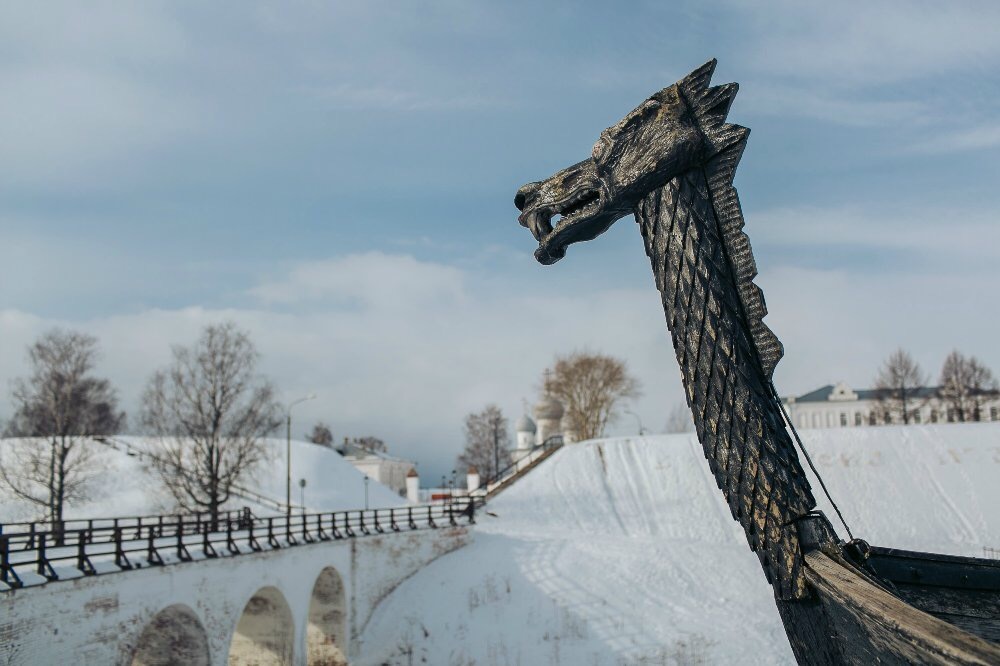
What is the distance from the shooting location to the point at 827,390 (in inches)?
3278

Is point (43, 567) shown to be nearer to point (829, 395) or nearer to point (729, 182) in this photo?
point (729, 182)

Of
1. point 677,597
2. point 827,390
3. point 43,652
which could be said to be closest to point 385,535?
point 677,597

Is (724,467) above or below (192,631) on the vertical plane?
above

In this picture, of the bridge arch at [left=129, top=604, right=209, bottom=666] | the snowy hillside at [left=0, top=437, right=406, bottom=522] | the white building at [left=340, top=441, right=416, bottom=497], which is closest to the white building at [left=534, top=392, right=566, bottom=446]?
the white building at [left=340, top=441, right=416, bottom=497]

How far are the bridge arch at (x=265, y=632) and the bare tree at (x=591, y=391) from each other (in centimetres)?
3745

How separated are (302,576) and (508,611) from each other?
589 cm

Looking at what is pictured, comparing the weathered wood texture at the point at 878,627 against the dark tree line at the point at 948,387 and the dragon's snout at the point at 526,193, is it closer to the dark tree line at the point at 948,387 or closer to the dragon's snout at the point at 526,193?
the dragon's snout at the point at 526,193

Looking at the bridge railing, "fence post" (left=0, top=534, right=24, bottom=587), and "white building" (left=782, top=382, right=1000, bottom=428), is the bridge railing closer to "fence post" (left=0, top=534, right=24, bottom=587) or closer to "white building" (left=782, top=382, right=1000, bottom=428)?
"fence post" (left=0, top=534, right=24, bottom=587)

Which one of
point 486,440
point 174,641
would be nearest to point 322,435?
point 486,440

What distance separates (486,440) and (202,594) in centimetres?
6514

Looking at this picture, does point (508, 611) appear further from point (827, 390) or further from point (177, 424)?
point (827, 390)

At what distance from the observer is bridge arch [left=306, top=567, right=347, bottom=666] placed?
21000 mm

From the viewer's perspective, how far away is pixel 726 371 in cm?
Result: 356

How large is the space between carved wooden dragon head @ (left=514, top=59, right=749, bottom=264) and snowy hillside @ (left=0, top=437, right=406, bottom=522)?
28.6 meters
